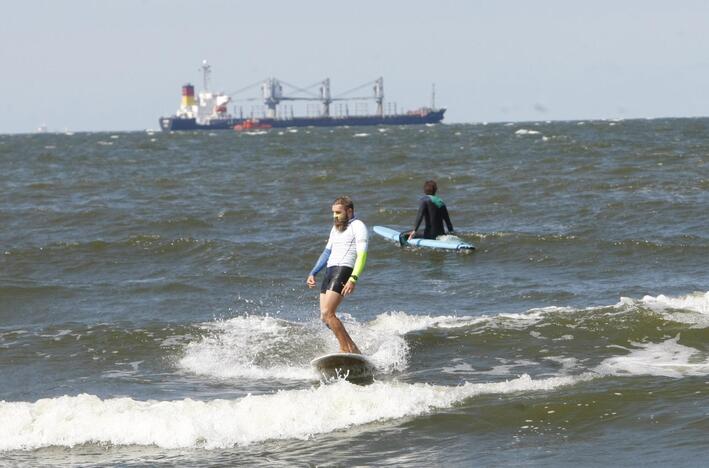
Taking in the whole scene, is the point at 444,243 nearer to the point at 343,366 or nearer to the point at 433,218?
the point at 433,218

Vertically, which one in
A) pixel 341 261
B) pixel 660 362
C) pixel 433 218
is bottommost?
pixel 660 362

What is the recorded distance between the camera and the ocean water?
9000 mm

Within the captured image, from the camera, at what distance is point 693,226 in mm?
21719

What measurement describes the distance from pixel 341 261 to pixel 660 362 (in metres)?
3.49

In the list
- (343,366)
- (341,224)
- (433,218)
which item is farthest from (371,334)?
(433,218)

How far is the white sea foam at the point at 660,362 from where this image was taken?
10820 millimetres

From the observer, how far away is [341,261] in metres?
11.1

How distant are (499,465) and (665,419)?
1.78 meters

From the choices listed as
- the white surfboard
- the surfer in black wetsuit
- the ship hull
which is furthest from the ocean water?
the ship hull

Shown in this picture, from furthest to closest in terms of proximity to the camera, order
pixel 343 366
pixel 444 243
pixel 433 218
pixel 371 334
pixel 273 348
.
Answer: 1. pixel 433 218
2. pixel 444 243
3. pixel 371 334
4. pixel 273 348
5. pixel 343 366

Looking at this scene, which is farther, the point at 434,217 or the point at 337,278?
the point at 434,217

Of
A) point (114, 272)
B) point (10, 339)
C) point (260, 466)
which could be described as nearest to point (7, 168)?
point (114, 272)

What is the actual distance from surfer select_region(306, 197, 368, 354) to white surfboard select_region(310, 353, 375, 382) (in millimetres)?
201

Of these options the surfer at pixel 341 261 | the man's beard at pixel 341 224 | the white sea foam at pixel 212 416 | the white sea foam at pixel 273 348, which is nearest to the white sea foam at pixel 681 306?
the white sea foam at pixel 273 348
